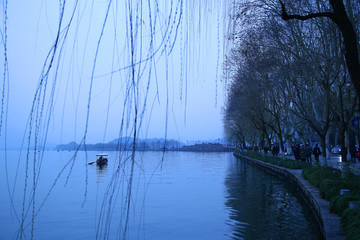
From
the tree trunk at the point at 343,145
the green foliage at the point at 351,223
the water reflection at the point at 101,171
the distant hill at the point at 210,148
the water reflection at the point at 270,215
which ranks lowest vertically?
the water reflection at the point at 101,171

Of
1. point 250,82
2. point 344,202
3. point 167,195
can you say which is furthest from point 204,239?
point 250,82

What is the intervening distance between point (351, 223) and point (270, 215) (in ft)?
17.9

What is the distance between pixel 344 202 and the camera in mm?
6805

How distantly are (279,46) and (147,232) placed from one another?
941 centimetres

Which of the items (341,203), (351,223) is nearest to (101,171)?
(341,203)

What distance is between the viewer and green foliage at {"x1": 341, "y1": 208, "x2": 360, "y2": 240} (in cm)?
483

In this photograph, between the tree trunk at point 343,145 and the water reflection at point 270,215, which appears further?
the tree trunk at point 343,145

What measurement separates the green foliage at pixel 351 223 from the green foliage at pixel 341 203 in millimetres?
883

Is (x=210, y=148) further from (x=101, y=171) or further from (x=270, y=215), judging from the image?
(x=270, y=215)

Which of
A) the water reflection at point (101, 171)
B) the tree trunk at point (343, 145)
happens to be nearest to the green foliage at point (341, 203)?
the tree trunk at point (343, 145)

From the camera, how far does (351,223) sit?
17.1 feet

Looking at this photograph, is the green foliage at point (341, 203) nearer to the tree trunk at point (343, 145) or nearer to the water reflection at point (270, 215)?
the water reflection at point (270, 215)

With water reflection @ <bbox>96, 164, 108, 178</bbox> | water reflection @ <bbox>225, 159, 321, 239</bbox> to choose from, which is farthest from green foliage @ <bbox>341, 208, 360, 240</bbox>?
water reflection @ <bbox>96, 164, 108, 178</bbox>

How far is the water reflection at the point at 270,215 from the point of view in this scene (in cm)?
843
